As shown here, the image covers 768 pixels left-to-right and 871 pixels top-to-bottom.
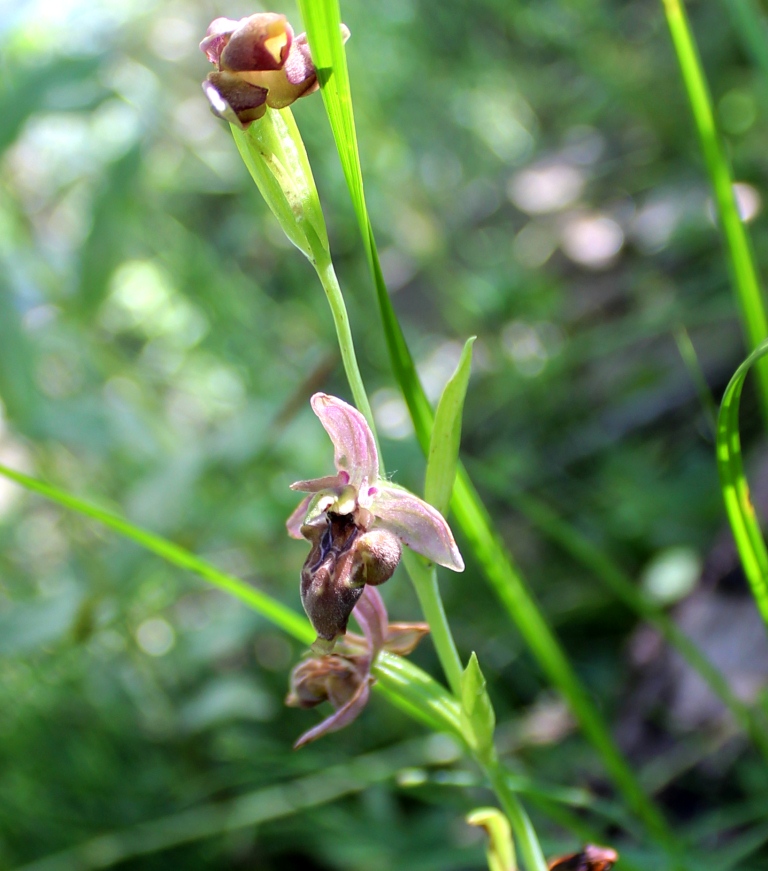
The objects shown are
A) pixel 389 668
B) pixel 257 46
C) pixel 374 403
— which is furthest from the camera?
pixel 374 403

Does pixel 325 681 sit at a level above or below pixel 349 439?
below

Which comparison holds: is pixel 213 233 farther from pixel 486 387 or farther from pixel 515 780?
pixel 515 780

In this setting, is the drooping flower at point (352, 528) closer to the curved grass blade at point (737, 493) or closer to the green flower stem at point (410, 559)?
the green flower stem at point (410, 559)

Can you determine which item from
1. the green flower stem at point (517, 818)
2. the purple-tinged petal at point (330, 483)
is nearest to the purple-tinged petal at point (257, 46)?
the purple-tinged petal at point (330, 483)

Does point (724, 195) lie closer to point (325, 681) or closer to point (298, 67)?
point (298, 67)

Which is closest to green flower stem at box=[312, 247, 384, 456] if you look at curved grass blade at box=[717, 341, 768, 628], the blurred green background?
curved grass blade at box=[717, 341, 768, 628]

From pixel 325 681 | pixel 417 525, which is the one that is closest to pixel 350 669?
→ pixel 325 681

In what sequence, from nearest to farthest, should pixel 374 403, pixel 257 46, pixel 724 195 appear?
pixel 257 46, pixel 724 195, pixel 374 403
